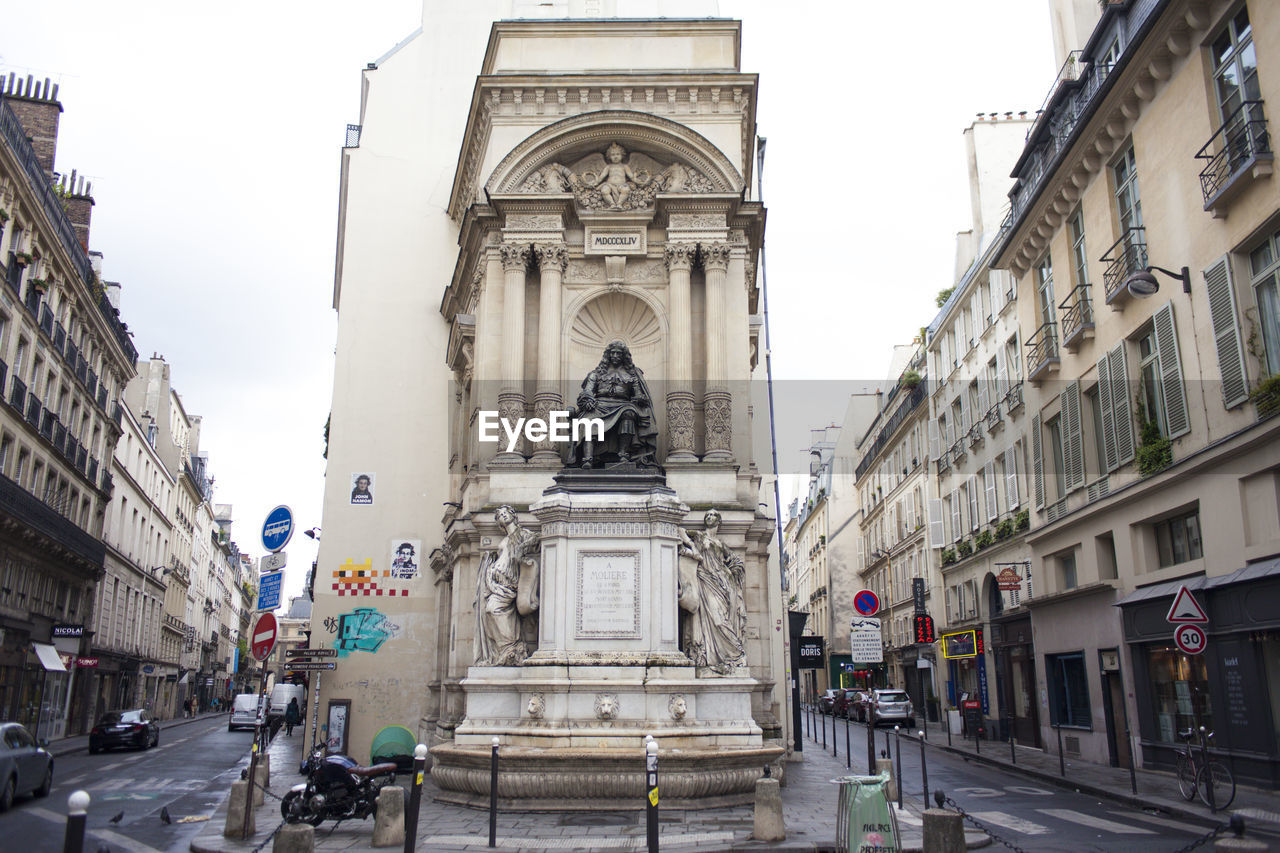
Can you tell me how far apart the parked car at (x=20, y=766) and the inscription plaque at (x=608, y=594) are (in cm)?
863

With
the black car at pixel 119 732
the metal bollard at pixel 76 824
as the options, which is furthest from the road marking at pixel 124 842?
the black car at pixel 119 732

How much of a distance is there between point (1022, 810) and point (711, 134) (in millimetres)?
14537

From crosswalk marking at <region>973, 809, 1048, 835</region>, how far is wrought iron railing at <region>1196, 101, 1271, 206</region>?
9983 mm

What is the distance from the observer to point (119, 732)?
2830cm

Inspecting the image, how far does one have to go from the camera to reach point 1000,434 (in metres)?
28.8

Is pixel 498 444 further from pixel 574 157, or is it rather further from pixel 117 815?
pixel 117 815

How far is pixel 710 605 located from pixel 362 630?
12968 millimetres

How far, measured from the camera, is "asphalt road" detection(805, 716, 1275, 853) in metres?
10.8

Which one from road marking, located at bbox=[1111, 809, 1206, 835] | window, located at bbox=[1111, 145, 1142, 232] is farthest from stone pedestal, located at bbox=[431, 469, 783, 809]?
window, located at bbox=[1111, 145, 1142, 232]

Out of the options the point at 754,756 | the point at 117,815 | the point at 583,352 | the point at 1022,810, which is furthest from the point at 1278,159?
the point at 117,815

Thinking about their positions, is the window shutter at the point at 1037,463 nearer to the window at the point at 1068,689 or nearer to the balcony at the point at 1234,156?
the window at the point at 1068,689

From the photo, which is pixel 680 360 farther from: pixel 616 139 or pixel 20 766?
pixel 20 766

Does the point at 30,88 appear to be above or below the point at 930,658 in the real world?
above

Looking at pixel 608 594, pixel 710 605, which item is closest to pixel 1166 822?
pixel 710 605
